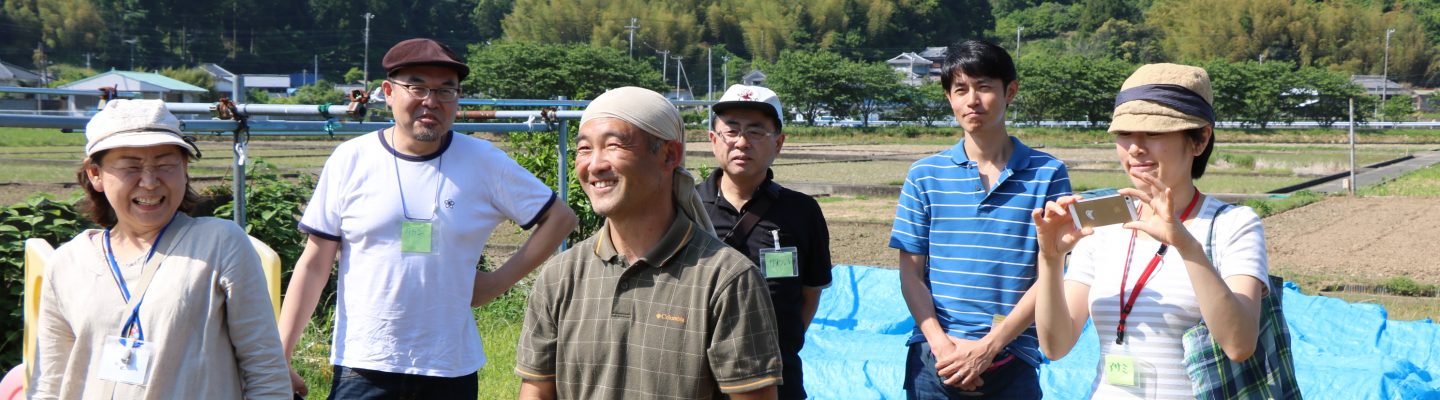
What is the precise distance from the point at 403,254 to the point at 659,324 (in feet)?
3.84

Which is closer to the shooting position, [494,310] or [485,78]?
[494,310]

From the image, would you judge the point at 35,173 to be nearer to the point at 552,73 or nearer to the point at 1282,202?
the point at 1282,202

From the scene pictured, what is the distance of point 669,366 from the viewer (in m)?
1.90

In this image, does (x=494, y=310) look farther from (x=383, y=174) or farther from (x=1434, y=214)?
(x=1434, y=214)

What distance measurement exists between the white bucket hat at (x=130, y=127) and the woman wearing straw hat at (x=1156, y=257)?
5.58ft

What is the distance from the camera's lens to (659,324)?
6.24 feet

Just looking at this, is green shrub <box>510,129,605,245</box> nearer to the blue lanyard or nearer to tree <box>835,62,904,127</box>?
the blue lanyard

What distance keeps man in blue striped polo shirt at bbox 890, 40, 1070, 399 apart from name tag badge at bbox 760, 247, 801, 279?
1.16 ft

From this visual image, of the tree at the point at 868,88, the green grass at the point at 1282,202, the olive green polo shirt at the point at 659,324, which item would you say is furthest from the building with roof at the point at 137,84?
the olive green polo shirt at the point at 659,324

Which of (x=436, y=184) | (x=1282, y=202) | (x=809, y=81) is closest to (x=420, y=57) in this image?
(x=436, y=184)

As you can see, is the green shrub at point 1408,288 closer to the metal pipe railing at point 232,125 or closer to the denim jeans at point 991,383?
the metal pipe railing at point 232,125

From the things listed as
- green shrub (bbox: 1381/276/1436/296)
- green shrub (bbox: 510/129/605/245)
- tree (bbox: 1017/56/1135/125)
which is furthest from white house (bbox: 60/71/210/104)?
tree (bbox: 1017/56/1135/125)

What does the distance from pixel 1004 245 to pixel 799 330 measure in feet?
1.80

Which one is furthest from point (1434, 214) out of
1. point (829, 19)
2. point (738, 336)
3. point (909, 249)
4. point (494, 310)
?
point (829, 19)
